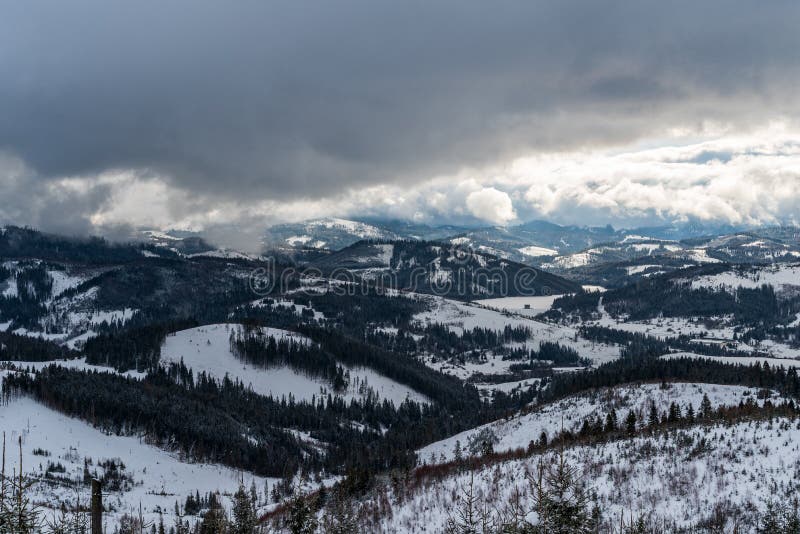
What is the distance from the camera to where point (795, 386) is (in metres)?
141

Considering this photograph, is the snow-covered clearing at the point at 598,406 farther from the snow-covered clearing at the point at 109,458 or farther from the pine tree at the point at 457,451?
the snow-covered clearing at the point at 109,458

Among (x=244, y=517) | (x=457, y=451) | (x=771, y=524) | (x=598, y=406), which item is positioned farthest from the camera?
(x=457, y=451)

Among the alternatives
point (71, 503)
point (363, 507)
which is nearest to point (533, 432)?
point (363, 507)

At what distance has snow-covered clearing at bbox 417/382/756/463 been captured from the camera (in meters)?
136

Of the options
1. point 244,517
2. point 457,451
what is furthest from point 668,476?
point 457,451

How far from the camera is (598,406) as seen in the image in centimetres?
14650

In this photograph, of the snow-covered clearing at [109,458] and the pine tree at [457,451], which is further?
the snow-covered clearing at [109,458]

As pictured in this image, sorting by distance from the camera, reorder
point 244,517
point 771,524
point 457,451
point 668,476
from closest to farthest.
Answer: point 771,524
point 244,517
point 668,476
point 457,451

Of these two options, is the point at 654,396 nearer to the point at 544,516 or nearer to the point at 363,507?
the point at 363,507

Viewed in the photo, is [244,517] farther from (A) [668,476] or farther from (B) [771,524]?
(B) [771,524]

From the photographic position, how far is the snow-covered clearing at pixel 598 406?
5364 inches

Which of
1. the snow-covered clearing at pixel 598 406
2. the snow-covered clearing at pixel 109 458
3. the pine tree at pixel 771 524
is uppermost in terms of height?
the pine tree at pixel 771 524

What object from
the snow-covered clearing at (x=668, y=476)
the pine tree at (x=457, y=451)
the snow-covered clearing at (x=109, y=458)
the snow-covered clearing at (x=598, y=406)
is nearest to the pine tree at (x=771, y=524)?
the snow-covered clearing at (x=668, y=476)

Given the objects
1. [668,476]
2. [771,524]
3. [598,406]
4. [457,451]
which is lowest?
[457,451]
